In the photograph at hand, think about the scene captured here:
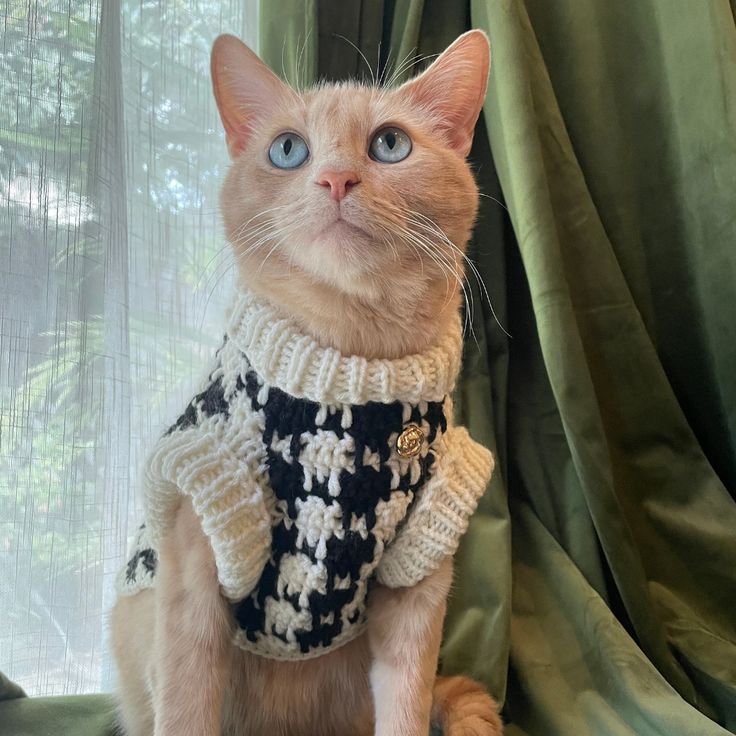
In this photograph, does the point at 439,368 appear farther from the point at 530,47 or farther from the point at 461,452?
the point at 530,47

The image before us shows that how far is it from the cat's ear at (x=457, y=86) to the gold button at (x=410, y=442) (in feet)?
1.15

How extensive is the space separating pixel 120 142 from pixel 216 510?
521 millimetres

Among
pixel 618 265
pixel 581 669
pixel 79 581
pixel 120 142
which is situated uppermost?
pixel 120 142

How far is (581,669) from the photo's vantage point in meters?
1.01

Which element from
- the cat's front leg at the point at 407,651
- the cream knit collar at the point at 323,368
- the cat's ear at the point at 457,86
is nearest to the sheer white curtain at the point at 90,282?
the cream knit collar at the point at 323,368

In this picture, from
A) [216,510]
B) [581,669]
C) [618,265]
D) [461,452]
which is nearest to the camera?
[216,510]

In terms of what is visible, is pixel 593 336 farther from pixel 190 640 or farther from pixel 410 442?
pixel 190 640

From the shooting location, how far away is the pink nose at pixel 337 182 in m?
0.66

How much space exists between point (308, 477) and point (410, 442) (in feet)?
0.34

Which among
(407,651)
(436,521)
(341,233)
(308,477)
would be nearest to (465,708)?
(407,651)

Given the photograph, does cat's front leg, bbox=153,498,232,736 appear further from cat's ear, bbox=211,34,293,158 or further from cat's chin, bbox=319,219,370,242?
cat's ear, bbox=211,34,293,158

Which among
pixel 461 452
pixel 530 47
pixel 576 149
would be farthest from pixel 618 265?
pixel 461 452

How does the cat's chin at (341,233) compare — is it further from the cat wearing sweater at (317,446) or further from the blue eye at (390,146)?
the blue eye at (390,146)

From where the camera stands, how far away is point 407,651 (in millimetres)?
749
